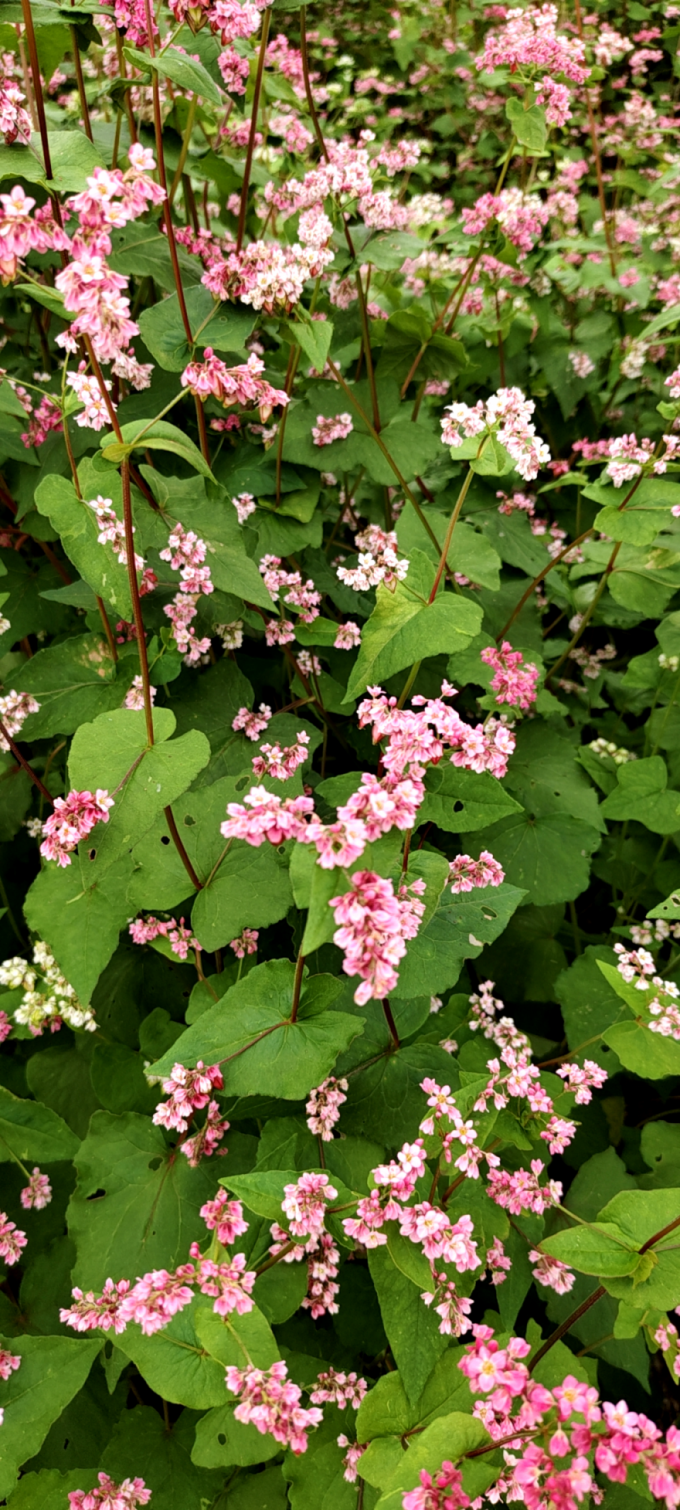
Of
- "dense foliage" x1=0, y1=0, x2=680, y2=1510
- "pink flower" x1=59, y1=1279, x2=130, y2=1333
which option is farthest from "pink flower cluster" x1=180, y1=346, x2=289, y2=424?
"pink flower" x1=59, y1=1279, x2=130, y2=1333

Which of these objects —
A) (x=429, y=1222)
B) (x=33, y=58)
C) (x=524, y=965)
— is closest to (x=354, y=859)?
(x=429, y=1222)

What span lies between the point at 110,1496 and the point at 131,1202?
593 mm

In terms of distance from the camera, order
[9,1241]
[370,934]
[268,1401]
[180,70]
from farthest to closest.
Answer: [9,1241] < [180,70] < [268,1401] < [370,934]

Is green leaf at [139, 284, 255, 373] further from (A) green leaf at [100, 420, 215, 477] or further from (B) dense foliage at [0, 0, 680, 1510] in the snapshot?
(A) green leaf at [100, 420, 215, 477]

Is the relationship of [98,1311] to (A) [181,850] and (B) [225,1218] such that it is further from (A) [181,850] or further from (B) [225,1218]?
(A) [181,850]

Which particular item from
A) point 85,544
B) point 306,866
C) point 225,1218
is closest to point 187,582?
point 85,544

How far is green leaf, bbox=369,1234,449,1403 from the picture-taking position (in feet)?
5.97

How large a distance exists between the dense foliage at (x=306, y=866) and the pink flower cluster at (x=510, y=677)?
0.7 inches

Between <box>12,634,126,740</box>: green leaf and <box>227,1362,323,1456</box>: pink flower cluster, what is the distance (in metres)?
1.78

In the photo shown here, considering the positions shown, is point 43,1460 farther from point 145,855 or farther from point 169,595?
point 169,595

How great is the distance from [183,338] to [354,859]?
1932mm

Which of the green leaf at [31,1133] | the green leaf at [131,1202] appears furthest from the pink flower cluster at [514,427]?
the green leaf at [31,1133]

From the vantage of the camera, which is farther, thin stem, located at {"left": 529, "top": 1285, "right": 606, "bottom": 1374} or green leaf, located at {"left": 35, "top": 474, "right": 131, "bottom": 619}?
green leaf, located at {"left": 35, "top": 474, "right": 131, "bottom": 619}

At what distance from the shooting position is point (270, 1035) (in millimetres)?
1988
